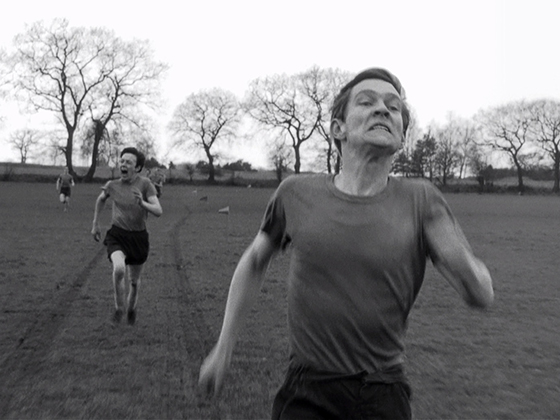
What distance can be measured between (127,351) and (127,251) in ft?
4.57

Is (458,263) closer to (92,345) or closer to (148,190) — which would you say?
(92,345)

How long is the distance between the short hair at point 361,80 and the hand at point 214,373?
87 centimetres

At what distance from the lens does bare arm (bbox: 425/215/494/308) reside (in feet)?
7.48

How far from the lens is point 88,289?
10.7m

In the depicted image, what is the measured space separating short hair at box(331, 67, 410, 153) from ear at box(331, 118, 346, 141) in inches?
0.6

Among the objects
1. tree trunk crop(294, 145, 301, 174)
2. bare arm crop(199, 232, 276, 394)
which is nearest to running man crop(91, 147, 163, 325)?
bare arm crop(199, 232, 276, 394)

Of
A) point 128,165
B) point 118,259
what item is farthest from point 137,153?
point 118,259

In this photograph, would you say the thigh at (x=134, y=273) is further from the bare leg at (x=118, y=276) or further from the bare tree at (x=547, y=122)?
the bare tree at (x=547, y=122)

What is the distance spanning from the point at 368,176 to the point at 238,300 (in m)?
0.66

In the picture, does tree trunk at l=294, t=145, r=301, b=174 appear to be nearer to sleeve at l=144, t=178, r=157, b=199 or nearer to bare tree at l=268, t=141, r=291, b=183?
bare tree at l=268, t=141, r=291, b=183

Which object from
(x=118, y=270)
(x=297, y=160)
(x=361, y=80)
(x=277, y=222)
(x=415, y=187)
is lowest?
(x=118, y=270)

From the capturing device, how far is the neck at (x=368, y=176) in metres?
2.45

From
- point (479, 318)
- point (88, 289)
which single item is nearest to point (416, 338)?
point (479, 318)

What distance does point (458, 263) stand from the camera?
90.5 inches
